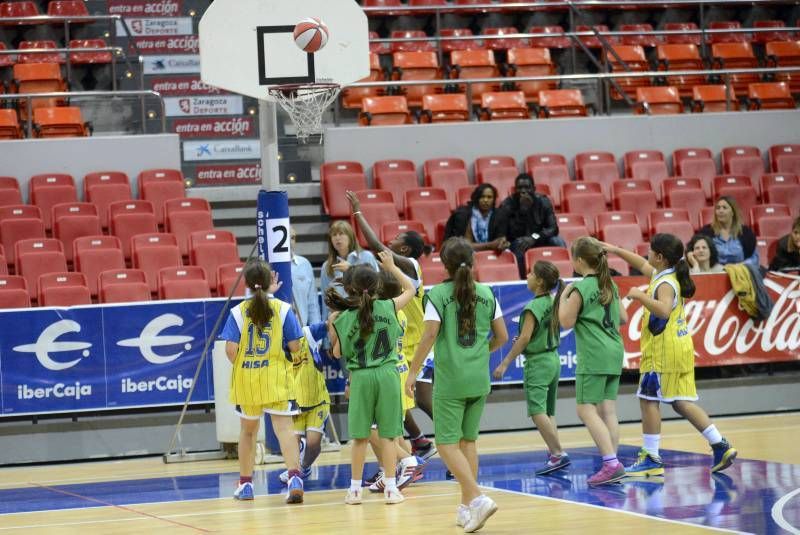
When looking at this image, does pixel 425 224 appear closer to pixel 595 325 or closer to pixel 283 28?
pixel 283 28

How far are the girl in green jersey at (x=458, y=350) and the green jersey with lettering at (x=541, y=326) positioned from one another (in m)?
2.02

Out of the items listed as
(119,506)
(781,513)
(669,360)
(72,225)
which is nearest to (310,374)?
(119,506)

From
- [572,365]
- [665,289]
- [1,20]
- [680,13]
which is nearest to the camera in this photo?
[665,289]

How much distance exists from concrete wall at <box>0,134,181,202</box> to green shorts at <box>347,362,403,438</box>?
27.3 feet

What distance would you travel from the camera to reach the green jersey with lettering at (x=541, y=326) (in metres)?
10.9

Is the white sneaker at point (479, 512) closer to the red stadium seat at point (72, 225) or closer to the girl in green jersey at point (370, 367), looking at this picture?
the girl in green jersey at point (370, 367)

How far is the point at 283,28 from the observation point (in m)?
12.3

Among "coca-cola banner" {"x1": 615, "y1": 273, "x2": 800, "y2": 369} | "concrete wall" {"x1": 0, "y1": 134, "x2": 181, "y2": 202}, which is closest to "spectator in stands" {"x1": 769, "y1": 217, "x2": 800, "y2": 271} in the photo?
"coca-cola banner" {"x1": 615, "y1": 273, "x2": 800, "y2": 369}

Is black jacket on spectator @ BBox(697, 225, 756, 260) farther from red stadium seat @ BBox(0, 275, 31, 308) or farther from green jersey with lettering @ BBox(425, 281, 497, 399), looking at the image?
red stadium seat @ BBox(0, 275, 31, 308)

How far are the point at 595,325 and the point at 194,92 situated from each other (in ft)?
35.3

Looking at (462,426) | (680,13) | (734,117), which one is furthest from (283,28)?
(680,13)

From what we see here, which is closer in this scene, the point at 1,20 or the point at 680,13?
the point at 1,20

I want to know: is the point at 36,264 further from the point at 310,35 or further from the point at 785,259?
the point at 785,259

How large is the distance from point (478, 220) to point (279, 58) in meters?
4.22
